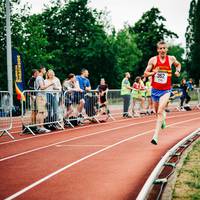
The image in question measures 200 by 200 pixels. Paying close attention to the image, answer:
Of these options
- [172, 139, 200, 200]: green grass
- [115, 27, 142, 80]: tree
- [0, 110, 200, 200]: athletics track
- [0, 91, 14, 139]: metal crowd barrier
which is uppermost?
[115, 27, 142, 80]: tree

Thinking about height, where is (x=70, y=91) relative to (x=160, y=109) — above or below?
above

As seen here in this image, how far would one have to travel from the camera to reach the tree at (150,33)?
7400 centimetres

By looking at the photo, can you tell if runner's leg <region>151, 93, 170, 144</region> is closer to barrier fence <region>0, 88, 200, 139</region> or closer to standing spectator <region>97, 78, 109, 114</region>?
barrier fence <region>0, 88, 200, 139</region>

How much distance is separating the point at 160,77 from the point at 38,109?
5.77 meters

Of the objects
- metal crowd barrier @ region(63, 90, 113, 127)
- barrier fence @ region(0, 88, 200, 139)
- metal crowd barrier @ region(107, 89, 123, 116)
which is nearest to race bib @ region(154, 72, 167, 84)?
barrier fence @ region(0, 88, 200, 139)

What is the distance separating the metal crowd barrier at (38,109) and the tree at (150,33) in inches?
2396

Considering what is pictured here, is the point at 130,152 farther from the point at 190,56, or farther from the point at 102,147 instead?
the point at 190,56

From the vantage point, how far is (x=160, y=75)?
9.00 meters

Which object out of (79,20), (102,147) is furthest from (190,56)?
(102,147)

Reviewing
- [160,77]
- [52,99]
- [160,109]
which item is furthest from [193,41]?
[160,109]

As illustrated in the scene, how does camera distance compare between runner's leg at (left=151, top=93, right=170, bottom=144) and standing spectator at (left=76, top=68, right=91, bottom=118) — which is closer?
runner's leg at (left=151, top=93, right=170, bottom=144)

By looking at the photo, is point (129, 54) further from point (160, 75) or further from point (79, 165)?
point (79, 165)

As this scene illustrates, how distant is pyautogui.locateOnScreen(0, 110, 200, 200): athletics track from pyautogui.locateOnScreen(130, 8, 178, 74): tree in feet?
208

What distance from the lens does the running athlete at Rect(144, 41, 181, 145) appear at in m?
8.88
